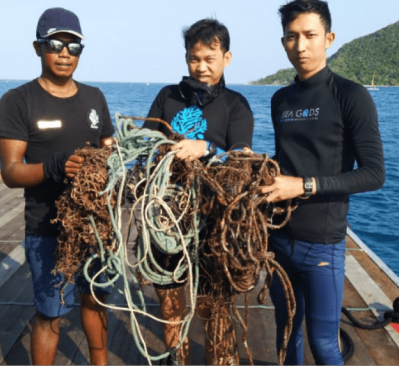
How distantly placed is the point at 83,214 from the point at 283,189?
35.9 inches

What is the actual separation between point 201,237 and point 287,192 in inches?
18.7

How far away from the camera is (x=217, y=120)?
8.18 ft

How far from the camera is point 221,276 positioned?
2.05 meters

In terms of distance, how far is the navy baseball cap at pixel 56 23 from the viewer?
7.55ft

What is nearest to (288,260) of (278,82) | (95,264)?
(95,264)

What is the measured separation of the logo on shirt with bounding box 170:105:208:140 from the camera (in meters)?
2.46

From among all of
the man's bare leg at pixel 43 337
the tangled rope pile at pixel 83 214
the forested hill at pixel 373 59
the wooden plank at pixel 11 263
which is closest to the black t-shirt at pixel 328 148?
the tangled rope pile at pixel 83 214

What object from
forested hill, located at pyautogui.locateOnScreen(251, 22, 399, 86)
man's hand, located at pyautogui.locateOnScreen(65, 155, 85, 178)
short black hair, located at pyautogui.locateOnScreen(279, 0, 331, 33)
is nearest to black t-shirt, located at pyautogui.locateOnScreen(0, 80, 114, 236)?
man's hand, located at pyautogui.locateOnScreen(65, 155, 85, 178)

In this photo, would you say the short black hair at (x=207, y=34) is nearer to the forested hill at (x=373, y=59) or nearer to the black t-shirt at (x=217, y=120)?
the black t-shirt at (x=217, y=120)

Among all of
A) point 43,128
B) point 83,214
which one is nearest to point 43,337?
point 83,214

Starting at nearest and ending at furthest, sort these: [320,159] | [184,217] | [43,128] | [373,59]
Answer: [184,217], [320,159], [43,128], [373,59]

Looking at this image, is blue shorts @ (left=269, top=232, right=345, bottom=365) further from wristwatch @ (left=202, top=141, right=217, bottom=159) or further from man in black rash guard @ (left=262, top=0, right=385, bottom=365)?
wristwatch @ (left=202, top=141, right=217, bottom=159)

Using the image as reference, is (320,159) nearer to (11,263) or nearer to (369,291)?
(369,291)

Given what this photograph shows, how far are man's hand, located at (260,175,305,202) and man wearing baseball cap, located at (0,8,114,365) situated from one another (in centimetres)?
96
